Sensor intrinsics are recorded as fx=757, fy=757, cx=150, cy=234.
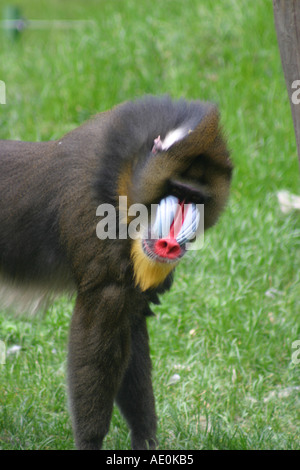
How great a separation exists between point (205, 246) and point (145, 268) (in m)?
2.30

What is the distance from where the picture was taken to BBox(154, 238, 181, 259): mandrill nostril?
321 cm

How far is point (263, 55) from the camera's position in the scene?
706cm

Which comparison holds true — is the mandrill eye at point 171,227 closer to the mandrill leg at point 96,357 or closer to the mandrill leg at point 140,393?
the mandrill leg at point 96,357

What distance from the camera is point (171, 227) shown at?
3.22m

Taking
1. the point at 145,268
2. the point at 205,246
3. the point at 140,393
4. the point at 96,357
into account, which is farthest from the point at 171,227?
the point at 205,246

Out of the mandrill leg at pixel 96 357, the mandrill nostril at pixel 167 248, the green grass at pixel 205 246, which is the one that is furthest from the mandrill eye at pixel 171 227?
the green grass at pixel 205 246

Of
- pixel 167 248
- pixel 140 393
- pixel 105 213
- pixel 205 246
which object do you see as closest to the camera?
pixel 167 248

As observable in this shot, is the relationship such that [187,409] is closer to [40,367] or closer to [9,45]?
[40,367]

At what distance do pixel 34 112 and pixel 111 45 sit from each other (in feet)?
3.46

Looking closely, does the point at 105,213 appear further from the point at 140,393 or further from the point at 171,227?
the point at 140,393

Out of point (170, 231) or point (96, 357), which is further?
point (96, 357)

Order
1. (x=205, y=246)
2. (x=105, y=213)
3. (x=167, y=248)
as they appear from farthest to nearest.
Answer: (x=205, y=246)
(x=105, y=213)
(x=167, y=248)

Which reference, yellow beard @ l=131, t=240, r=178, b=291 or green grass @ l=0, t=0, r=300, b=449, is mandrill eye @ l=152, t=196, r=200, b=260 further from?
green grass @ l=0, t=0, r=300, b=449
